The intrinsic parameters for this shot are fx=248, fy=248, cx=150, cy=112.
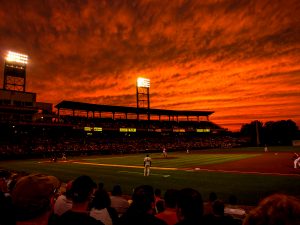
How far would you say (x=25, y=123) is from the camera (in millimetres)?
59000

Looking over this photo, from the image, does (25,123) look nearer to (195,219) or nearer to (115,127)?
(115,127)

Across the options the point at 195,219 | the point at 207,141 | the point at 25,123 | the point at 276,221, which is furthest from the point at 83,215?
the point at 207,141

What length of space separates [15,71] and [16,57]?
390 centimetres

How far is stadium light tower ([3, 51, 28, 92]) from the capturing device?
62.4 meters

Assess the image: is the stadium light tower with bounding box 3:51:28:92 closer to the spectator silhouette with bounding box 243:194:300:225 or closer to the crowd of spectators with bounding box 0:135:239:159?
the crowd of spectators with bounding box 0:135:239:159

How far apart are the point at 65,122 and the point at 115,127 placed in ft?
47.5

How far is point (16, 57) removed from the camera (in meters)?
62.7

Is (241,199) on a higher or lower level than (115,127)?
lower

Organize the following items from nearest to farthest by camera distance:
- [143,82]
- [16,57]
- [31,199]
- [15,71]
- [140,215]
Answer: [31,199] < [140,215] < [16,57] < [15,71] < [143,82]

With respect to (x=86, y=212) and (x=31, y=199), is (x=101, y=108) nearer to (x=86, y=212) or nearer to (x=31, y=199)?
(x=86, y=212)

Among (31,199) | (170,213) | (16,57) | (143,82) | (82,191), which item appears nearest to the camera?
(31,199)

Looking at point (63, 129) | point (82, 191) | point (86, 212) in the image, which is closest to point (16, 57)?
point (63, 129)

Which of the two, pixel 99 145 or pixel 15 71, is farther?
pixel 99 145

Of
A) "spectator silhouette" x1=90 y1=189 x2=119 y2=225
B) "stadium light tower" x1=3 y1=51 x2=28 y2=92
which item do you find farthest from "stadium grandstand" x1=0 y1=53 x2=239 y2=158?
"spectator silhouette" x1=90 y1=189 x2=119 y2=225
